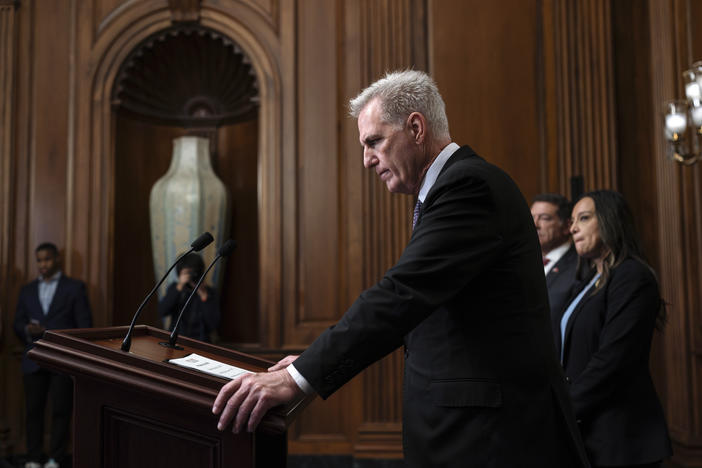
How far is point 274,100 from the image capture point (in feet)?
17.0

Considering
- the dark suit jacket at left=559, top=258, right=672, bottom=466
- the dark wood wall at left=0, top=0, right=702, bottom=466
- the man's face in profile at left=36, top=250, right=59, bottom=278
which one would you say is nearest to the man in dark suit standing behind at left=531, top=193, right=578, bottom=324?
the dark suit jacket at left=559, top=258, right=672, bottom=466

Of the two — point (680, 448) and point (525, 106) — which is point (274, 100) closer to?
point (525, 106)

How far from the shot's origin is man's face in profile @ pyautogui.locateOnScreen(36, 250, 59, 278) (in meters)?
4.98

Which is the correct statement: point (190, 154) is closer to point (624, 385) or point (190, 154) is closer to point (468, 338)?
point (624, 385)

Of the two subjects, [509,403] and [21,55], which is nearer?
[509,403]

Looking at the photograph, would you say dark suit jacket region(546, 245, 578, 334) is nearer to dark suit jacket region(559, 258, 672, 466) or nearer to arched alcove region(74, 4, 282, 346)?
dark suit jacket region(559, 258, 672, 466)

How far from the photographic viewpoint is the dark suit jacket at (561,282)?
2752mm

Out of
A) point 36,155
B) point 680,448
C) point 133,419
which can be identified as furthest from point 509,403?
point 36,155

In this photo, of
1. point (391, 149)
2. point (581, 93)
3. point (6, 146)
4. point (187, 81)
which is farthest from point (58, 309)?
point (581, 93)

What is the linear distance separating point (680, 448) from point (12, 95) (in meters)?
5.72

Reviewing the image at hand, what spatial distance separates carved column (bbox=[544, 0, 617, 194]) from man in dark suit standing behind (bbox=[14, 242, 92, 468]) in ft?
12.4

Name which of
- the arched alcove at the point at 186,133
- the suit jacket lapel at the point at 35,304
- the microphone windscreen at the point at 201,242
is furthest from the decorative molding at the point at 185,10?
the microphone windscreen at the point at 201,242

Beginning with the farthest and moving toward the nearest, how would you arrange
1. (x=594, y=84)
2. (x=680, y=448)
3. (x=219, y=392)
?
(x=594, y=84), (x=680, y=448), (x=219, y=392)

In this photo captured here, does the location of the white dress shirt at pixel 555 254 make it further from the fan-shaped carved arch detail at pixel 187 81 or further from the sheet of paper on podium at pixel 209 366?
the fan-shaped carved arch detail at pixel 187 81
